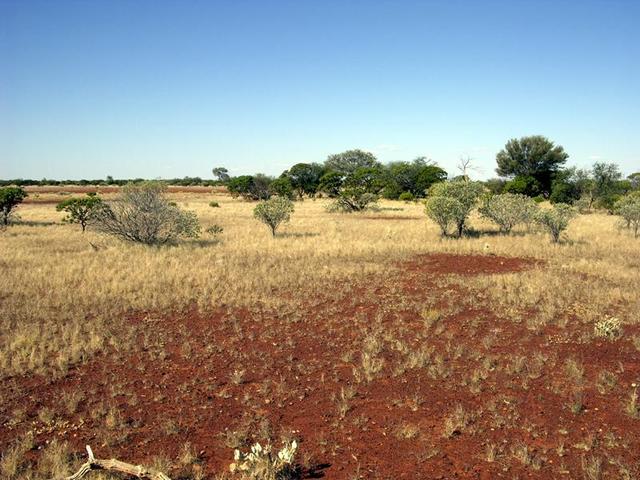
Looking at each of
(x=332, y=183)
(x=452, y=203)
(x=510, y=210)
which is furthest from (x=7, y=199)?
(x=332, y=183)

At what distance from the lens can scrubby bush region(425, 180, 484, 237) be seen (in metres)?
24.2

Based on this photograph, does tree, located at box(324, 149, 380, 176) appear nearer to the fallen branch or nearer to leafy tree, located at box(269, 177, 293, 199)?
leafy tree, located at box(269, 177, 293, 199)

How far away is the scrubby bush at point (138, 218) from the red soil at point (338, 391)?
1122cm

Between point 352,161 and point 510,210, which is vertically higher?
point 352,161

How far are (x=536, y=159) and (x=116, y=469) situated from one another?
2655 inches

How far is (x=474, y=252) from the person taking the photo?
2011 cm

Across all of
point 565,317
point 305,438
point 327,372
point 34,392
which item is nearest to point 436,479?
point 305,438

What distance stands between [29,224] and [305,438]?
104 ft

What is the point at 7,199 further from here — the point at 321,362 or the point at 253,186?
the point at 253,186

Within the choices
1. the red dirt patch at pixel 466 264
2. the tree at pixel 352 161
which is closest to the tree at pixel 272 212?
the red dirt patch at pixel 466 264

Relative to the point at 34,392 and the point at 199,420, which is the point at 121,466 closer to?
the point at 199,420

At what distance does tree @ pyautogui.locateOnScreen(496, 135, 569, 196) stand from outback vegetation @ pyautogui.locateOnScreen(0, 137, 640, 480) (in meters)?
46.8

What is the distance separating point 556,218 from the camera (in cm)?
2195

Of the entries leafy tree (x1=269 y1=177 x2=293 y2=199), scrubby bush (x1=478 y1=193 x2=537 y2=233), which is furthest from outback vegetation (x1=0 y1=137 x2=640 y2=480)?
leafy tree (x1=269 y1=177 x2=293 y2=199)
